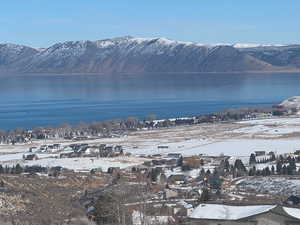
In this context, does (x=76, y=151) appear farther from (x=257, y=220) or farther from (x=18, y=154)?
(x=257, y=220)

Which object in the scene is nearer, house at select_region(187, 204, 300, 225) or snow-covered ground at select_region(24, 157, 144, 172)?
house at select_region(187, 204, 300, 225)

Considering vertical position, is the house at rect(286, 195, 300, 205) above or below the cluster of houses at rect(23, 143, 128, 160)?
above

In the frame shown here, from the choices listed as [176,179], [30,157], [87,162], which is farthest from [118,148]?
A: [176,179]

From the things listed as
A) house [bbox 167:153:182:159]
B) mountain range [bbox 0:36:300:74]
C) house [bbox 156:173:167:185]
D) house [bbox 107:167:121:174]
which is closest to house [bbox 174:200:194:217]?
house [bbox 156:173:167:185]

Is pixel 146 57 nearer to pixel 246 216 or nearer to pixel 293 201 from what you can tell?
pixel 293 201

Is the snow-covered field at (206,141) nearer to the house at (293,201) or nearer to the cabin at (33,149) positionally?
the cabin at (33,149)

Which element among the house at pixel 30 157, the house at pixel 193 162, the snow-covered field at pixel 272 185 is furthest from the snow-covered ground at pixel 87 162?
the snow-covered field at pixel 272 185

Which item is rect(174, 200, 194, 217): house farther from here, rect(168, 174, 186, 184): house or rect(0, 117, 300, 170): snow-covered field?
rect(0, 117, 300, 170): snow-covered field
